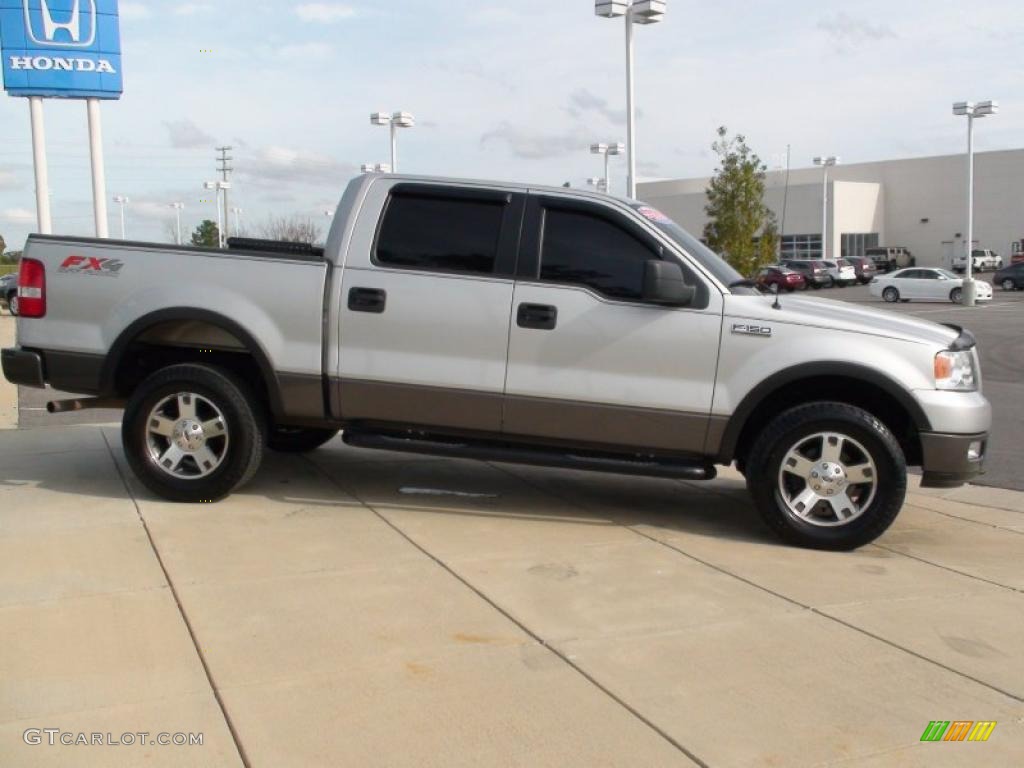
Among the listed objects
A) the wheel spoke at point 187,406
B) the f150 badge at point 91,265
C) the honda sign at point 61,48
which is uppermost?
the honda sign at point 61,48

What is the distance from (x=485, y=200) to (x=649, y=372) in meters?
1.47

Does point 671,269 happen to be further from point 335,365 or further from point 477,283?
point 335,365

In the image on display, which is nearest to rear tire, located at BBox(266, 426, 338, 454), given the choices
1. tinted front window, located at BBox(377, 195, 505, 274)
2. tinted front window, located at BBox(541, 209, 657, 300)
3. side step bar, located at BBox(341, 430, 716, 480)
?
side step bar, located at BBox(341, 430, 716, 480)

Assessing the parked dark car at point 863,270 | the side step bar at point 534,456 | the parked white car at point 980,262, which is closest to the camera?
the side step bar at point 534,456

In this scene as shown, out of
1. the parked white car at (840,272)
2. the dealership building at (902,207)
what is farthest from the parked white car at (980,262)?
the parked white car at (840,272)

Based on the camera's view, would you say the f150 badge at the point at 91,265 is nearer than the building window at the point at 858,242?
Yes

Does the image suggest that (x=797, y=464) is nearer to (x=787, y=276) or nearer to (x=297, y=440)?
(x=297, y=440)

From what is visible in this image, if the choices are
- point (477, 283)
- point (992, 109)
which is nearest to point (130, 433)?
point (477, 283)

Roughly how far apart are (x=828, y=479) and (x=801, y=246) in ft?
239

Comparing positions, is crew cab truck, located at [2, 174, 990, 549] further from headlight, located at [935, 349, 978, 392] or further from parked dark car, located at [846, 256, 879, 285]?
parked dark car, located at [846, 256, 879, 285]

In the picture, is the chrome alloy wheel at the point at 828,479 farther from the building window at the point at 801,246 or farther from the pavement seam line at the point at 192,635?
the building window at the point at 801,246

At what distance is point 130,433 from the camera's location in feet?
21.0

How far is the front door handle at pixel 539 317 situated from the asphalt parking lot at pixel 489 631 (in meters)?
1.23

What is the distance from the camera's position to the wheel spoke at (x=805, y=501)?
588cm
